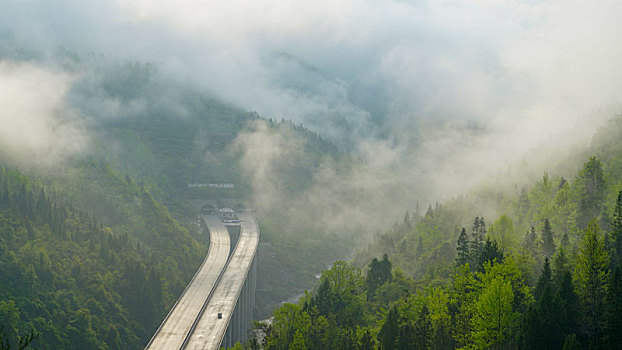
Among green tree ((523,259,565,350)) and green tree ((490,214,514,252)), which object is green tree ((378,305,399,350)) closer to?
green tree ((523,259,565,350))

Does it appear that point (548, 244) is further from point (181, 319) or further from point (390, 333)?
point (181, 319)

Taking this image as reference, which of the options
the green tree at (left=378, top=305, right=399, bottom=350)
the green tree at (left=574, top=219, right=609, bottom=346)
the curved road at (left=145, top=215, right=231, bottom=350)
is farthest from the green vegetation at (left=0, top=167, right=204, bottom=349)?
the green tree at (left=574, top=219, right=609, bottom=346)

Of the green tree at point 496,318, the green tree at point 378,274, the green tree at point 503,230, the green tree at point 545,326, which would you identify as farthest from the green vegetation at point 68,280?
the green tree at point 545,326

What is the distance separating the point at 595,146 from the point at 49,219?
6296 inches

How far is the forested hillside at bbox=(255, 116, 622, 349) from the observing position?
258ft

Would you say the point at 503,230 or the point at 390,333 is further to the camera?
the point at 503,230

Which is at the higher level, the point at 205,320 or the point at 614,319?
the point at 614,319

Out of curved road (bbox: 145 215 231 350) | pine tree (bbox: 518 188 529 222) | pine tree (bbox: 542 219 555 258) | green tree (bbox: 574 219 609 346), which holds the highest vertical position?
pine tree (bbox: 518 188 529 222)

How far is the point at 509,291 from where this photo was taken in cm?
8356

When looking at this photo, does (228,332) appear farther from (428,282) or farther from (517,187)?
(517,187)

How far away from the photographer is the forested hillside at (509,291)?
3093 inches

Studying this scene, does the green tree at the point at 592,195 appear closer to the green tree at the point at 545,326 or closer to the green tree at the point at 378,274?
the green tree at the point at 378,274

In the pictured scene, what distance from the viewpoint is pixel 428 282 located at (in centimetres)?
13200

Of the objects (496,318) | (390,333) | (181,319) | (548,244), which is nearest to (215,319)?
(181,319)
